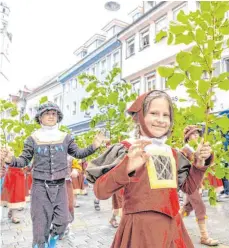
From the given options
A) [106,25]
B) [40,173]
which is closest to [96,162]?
[40,173]

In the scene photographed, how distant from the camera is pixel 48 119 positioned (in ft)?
13.6

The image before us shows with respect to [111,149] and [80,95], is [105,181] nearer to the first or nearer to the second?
[111,149]

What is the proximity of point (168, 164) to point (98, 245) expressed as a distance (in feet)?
9.41

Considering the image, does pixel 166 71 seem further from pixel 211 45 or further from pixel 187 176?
pixel 187 176

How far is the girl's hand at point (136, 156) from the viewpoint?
5.77ft

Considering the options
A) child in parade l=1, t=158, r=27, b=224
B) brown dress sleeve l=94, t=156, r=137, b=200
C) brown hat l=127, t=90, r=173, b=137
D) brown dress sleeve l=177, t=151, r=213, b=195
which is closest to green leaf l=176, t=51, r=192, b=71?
brown hat l=127, t=90, r=173, b=137

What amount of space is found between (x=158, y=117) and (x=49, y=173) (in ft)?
6.85

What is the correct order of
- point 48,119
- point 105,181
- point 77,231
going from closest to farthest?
point 105,181 < point 48,119 < point 77,231

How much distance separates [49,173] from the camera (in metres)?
3.84

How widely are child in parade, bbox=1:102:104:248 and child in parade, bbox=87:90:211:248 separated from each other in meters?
1.52

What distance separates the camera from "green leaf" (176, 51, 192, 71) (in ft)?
5.80

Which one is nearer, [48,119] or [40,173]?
[40,173]

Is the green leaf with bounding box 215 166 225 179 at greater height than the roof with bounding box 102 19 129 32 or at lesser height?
lesser

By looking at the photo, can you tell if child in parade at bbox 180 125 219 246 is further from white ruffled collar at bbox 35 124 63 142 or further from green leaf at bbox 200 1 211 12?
green leaf at bbox 200 1 211 12
